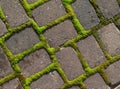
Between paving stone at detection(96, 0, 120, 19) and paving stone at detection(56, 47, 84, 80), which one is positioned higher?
paving stone at detection(96, 0, 120, 19)

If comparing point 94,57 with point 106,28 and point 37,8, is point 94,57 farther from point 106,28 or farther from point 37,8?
point 37,8

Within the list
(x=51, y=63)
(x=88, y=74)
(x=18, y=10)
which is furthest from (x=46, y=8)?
(x=88, y=74)

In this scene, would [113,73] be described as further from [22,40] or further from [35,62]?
[22,40]

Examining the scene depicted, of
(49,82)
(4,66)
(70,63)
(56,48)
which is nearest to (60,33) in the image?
(56,48)

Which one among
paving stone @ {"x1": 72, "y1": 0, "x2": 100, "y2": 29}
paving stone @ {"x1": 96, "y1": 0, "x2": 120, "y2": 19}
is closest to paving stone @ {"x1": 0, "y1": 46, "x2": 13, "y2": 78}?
paving stone @ {"x1": 72, "y1": 0, "x2": 100, "y2": 29}

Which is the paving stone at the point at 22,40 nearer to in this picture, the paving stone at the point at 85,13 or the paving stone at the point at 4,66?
the paving stone at the point at 4,66

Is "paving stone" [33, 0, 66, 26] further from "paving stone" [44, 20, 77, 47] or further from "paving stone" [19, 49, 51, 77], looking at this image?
"paving stone" [19, 49, 51, 77]

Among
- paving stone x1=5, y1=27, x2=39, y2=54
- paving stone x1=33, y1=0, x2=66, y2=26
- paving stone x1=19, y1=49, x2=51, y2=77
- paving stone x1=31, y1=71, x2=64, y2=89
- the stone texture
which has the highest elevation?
paving stone x1=33, y1=0, x2=66, y2=26
